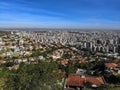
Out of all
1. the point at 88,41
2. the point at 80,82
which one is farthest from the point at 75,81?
the point at 88,41

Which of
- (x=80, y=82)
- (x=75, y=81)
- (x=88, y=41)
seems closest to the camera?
(x=80, y=82)

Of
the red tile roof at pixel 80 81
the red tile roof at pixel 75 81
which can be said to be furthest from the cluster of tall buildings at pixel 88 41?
the red tile roof at pixel 75 81

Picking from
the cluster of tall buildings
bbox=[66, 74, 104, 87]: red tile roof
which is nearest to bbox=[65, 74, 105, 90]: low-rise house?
bbox=[66, 74, 104, 87]: red tile roof

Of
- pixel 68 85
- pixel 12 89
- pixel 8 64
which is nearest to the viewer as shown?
pixel 12 89

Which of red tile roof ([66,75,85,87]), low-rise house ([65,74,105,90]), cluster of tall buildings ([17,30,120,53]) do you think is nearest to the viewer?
low-rise house ([65,74,105,90])

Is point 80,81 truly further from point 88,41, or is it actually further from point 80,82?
point 88,41

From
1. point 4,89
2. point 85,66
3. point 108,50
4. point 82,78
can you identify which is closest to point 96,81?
point 82,78

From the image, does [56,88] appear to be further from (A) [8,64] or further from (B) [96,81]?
(A) [8,64]

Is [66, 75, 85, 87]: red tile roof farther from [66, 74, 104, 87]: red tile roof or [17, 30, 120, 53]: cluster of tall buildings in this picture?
[17, 30, 120, 53]: cluster of tall buildings

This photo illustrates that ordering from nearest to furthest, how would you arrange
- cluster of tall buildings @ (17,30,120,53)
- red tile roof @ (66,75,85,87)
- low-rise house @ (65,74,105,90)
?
1. low-rise house @ (65,74,105,90)
2. red tile roof @ (66,75,85,87)
3. cluster of tall buildings @ (17,30,120,53)

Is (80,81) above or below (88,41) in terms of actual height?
above

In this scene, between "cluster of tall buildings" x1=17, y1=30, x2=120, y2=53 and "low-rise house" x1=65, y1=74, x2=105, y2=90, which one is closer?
"low-rise house" x1=65, y1=74, x2=105, y2=90
